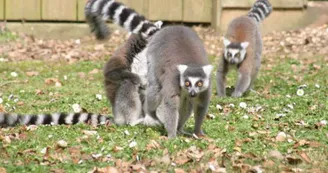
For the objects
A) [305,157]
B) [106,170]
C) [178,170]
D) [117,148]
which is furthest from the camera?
[117,148]

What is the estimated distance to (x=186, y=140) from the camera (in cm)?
638

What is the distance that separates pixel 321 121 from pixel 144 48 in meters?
2.03

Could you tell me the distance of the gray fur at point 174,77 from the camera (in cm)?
661

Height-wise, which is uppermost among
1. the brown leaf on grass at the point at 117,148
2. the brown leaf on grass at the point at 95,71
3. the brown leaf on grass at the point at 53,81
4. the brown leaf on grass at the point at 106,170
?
the brown leaf on grass at the point at 117,148

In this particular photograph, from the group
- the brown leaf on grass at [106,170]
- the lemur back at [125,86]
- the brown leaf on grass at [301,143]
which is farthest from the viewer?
the lemur back at [125,86]

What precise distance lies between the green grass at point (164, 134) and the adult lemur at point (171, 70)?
9.7 inches

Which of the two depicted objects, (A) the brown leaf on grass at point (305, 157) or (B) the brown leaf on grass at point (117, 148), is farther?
(B) the brown leaf on grass at point (117, 148)

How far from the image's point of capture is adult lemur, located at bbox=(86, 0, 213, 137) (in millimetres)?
6586

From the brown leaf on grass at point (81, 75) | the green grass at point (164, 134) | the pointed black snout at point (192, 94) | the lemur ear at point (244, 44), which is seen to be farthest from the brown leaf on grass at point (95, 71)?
the pointed black snout at point (192, 94)

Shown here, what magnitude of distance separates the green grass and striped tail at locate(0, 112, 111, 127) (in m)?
0.19

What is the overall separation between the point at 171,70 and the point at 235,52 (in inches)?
149

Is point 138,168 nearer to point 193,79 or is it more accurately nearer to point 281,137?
point 193,79

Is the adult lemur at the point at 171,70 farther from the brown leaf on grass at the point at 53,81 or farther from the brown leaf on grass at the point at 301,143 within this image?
the brown leaf on grass at the point at 53,81

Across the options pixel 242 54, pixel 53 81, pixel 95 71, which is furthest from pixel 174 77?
pixel 95 71
